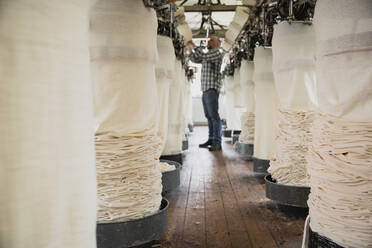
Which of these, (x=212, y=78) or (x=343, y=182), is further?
(x=212, y=78)

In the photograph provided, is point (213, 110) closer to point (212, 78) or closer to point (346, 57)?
point (212, 78)

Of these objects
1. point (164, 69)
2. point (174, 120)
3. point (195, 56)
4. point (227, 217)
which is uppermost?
point (195, 56)

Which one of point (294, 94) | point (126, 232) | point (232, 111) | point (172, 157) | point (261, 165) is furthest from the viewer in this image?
point (232, 111)

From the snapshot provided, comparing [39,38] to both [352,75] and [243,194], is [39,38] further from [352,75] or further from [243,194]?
[243,194]

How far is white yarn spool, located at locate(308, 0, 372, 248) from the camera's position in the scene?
3.79 feet

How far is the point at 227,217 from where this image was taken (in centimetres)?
206

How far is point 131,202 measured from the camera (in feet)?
4.92

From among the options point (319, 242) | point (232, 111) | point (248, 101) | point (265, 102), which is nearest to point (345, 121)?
point (319, 242)

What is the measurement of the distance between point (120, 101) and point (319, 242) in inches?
37.9

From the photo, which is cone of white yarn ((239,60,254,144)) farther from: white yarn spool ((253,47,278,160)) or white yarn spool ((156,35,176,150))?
white yarn spool ((156,35,176,150))

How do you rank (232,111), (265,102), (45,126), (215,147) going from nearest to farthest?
(45,126)
(265,102)
(215,147)
(232,111)

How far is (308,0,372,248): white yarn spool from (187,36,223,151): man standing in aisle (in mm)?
3393

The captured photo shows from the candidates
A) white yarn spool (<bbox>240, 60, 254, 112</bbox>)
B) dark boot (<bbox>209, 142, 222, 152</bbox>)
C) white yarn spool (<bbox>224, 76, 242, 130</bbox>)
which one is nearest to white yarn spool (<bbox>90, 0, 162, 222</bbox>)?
white yarn spool (<bbox>240, 60, 254, 112</bbox>)

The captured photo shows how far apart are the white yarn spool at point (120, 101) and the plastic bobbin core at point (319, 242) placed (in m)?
0.69
